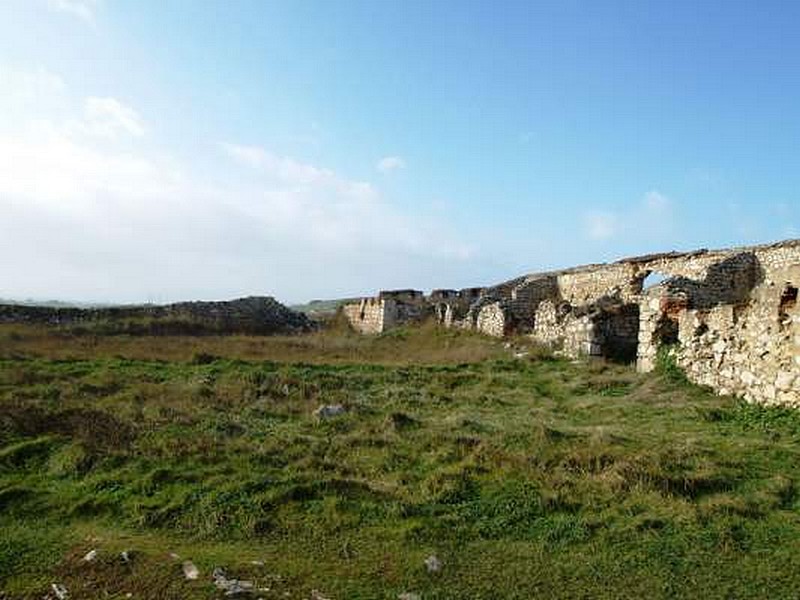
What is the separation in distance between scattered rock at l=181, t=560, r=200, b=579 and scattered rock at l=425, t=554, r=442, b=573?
1878 millimetres

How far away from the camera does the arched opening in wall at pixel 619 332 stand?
16.0m

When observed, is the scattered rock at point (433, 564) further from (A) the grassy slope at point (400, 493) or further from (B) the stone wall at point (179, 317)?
(B) the stone wall at point (179, 317)

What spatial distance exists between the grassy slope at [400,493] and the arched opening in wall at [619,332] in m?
3.82

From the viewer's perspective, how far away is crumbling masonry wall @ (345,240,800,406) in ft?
33.8

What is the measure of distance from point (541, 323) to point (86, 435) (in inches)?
557

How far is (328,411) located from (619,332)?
8884mm

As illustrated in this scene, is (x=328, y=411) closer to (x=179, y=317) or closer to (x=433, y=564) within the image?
(x=433, y=564)

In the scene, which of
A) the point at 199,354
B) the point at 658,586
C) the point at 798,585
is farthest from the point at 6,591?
the point at 199,354

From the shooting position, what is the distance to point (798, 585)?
5.02 m

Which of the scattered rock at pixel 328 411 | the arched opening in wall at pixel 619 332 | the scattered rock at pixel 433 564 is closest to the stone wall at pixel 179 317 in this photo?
the arched opening in wall at pixel 619 332

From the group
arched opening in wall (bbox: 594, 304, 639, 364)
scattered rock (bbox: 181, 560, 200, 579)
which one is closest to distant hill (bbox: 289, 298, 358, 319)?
arched opening in wall (bbox: 594, 304, 639, 364)

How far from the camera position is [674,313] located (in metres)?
14.0

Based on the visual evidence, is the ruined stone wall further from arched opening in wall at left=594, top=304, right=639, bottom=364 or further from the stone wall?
arched opening in wall at left=594, top=304, right=639, bottom=364

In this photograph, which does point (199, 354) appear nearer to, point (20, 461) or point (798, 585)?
point (20, 461)
